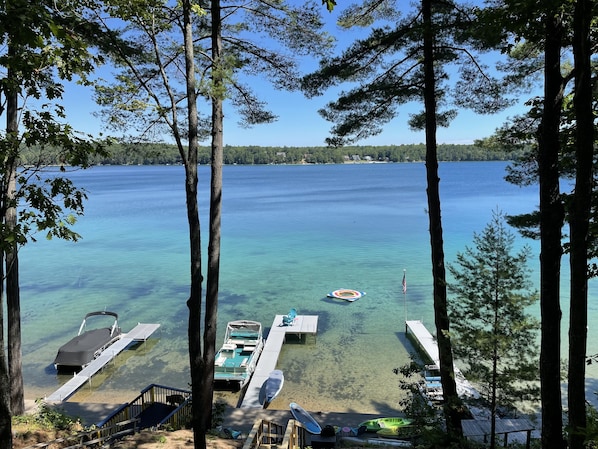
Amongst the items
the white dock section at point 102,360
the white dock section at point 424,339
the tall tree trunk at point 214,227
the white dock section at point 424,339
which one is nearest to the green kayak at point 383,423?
the white dock section at point 424,339

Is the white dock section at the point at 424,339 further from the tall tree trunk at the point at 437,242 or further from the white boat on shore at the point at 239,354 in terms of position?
the tall tree trunk at the point at 437,242

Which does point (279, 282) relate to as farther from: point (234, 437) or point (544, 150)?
point (544, 150)

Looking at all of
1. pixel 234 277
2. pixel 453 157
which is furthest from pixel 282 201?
pixel 453 157

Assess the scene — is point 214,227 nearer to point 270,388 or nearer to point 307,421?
point 307,421

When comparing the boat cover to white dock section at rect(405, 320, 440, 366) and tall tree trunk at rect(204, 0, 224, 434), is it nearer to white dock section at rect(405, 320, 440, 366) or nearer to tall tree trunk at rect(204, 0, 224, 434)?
tall tree trunk at rect(204, 0, 224, 434)

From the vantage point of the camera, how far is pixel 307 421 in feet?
31.8

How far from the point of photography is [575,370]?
443 centimetres

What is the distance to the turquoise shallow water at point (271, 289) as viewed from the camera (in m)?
14.0

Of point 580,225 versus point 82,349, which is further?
point 82,349

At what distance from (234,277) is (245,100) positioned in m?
18.8

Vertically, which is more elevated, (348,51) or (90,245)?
(348,51)

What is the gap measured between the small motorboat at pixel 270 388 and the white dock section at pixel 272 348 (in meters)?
0.20

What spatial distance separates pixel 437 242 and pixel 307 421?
531 cm

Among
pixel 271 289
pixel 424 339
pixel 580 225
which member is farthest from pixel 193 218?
pixel 271 289
